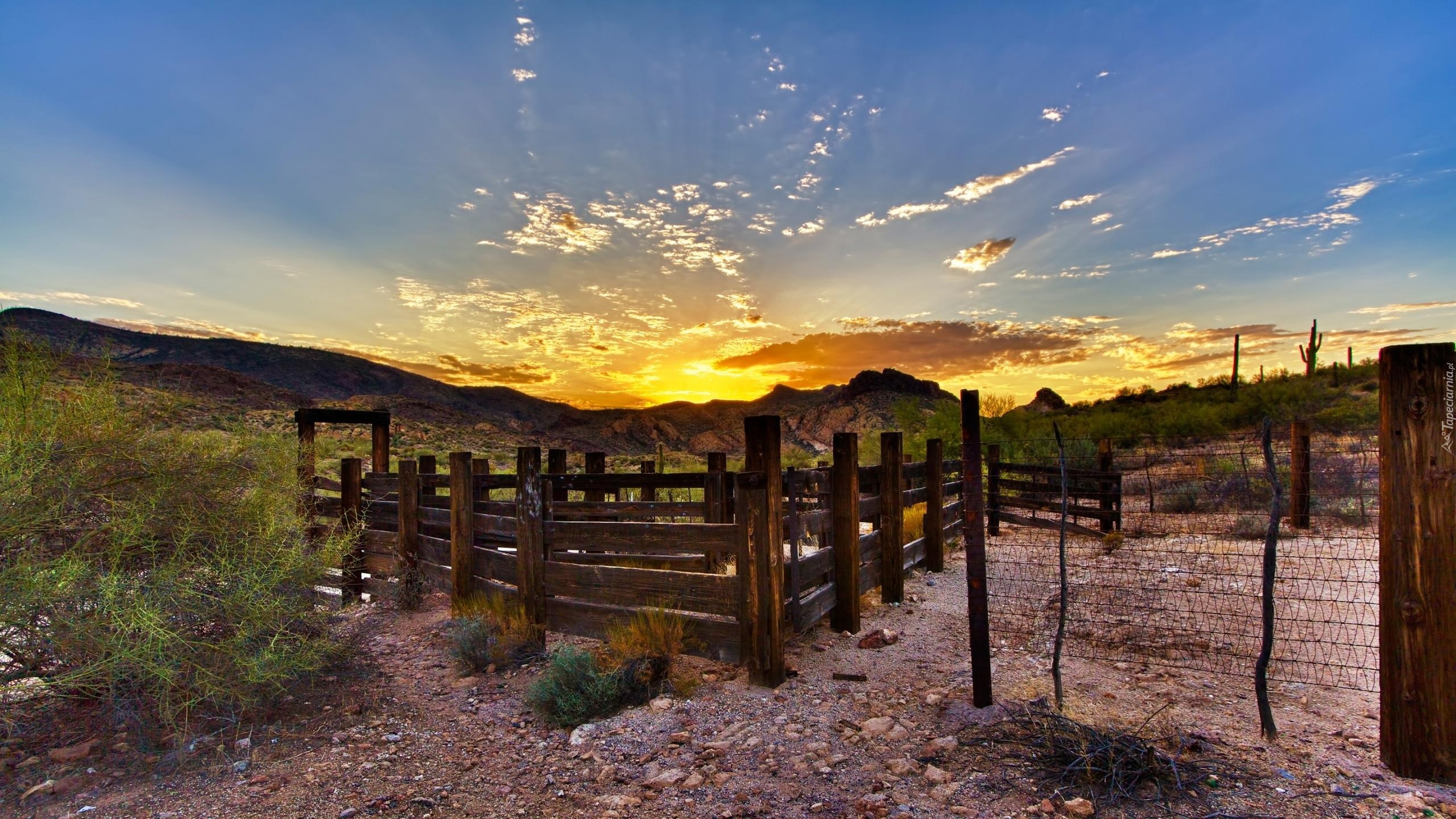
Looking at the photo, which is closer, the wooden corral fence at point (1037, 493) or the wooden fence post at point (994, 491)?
the wooden corral fence at point (1037, 493)

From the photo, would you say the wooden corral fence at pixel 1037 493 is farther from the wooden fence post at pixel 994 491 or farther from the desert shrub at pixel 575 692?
the desert shrub at pixel 575 692

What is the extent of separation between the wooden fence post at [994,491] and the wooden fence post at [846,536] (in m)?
7.13

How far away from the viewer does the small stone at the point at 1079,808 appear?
10.9 feet

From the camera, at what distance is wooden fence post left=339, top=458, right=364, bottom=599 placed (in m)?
8.35

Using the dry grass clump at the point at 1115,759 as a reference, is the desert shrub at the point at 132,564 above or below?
above

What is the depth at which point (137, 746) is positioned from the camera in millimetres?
4160

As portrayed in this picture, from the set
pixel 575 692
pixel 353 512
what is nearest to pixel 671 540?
pixel 575 692

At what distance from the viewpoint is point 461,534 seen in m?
7.04

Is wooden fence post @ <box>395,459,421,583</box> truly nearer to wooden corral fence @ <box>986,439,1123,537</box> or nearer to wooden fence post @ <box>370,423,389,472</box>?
wooden fence post @ <box>370,423,389,472</box>

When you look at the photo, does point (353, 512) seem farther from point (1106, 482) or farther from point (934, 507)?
point (1106, 482)

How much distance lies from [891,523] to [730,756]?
163 inches

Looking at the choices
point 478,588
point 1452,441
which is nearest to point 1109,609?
point 1452,441

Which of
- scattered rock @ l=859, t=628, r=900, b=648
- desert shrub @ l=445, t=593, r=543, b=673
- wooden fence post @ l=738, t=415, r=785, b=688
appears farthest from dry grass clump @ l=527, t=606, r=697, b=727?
scattered rock @ l=859, t=628, r=900, b=648

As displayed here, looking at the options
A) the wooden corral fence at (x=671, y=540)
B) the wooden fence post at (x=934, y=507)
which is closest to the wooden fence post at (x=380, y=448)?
the wooden corral fence at (x=671, y=540)
